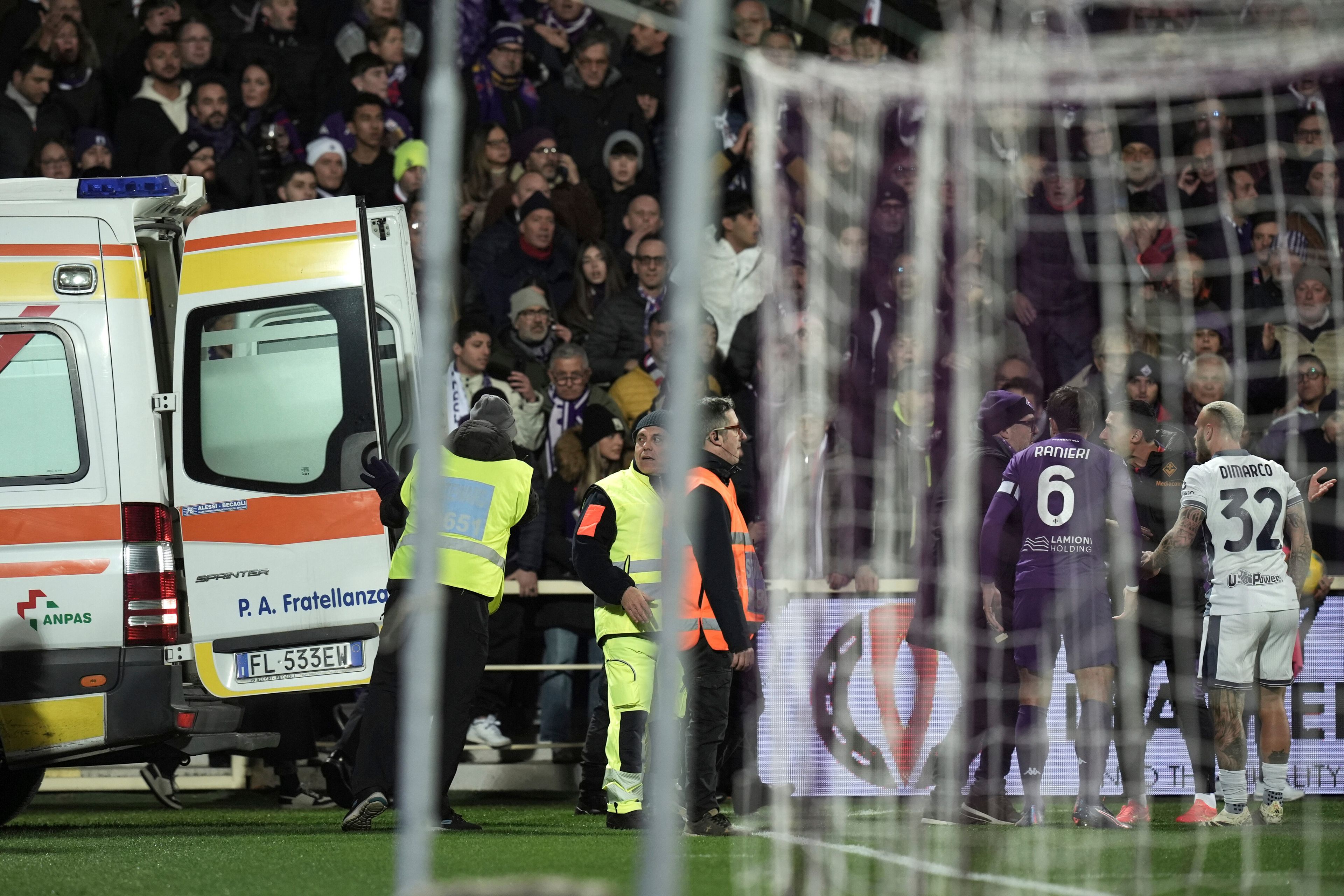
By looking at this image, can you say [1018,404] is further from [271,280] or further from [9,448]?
[9,448]

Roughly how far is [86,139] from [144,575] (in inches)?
226

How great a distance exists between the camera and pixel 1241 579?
29.4ft

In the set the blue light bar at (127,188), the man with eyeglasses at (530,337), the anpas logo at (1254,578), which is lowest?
the anpas logo at (1254,578)

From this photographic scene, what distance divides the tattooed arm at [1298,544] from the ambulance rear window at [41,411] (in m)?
5.78

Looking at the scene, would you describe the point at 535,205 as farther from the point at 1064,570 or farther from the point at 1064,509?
the point at 1064,570

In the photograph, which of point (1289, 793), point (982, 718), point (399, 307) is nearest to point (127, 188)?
point (399, 307)

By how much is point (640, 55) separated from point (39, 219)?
22.6 ft

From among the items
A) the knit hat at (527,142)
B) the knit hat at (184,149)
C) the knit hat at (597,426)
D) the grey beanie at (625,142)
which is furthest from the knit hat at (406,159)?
the knit hat at (597,426)

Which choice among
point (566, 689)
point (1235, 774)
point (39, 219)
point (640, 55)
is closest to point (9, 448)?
point (39, 219)

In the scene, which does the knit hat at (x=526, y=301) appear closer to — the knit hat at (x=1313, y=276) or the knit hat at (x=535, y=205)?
the knit hat at (x=535, y=205)

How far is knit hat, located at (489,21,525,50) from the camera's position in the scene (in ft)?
45.1

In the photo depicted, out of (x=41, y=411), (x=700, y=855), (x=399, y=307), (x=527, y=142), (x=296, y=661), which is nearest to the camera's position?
(x=700, y=855)

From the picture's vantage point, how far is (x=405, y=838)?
11.9 ft

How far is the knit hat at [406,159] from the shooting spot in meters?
12.8
